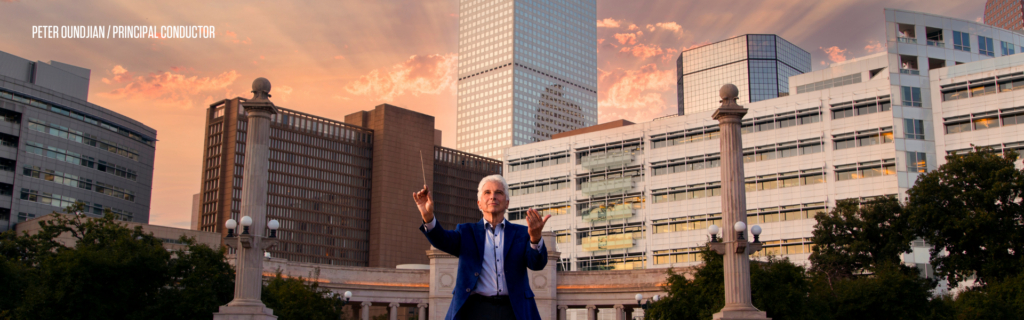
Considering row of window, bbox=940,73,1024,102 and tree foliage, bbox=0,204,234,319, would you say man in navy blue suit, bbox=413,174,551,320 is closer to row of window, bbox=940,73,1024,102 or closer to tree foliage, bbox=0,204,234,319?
tree foliage, bbox=0,204,234,319

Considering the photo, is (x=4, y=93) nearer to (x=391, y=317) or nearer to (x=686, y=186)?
(x=391, y=317)

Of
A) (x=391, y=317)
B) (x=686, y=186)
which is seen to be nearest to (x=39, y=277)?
(x=391, y=317)

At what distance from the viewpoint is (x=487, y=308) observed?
848 cm

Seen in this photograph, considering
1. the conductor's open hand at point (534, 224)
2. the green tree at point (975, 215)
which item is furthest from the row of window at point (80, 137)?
the conductor's open hand at point (534, 224)

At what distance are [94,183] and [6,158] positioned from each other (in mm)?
13616

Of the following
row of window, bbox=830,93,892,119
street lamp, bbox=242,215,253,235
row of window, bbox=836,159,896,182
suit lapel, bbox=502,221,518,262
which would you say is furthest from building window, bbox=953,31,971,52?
suit lapel, bbox=502,221,518,262

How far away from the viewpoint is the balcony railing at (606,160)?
9975 centimetres

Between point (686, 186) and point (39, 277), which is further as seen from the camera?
point (686, 186)

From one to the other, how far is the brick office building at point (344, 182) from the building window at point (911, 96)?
350 ft

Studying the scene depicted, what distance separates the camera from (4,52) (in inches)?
4446

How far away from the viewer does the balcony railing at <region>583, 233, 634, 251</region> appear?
320ft

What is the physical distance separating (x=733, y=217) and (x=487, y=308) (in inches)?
1017

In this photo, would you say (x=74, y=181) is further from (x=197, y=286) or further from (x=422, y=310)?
(x=197, y=286)

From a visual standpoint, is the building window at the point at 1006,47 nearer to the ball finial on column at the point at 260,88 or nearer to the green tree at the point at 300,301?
the green tree at the point at 300,301
